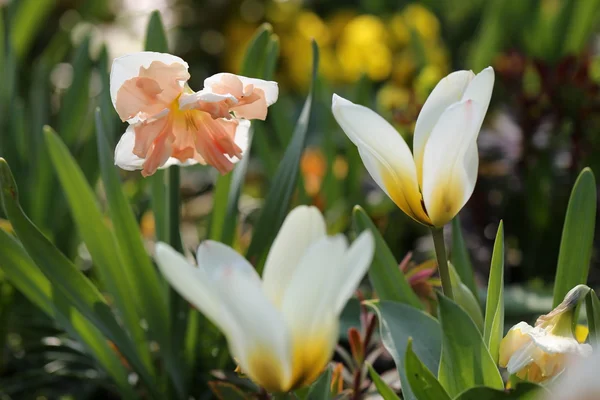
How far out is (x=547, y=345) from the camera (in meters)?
0.59

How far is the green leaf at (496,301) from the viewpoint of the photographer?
2.19ft

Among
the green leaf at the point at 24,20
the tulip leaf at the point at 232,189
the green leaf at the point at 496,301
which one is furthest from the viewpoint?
the green leaf at the point at 24,20

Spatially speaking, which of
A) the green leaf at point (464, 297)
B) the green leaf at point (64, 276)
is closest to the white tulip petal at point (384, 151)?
the green leaf at point (464, 297)

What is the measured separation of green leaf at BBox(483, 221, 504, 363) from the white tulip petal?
0.08m

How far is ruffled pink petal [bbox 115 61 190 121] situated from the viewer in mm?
629

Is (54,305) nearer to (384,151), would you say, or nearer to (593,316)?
(384,151)

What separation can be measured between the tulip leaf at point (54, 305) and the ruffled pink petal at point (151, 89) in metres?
0.25

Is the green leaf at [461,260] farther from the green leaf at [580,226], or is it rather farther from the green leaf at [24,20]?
the green leaf at [24,20]

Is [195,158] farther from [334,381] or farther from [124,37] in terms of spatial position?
[124,37]

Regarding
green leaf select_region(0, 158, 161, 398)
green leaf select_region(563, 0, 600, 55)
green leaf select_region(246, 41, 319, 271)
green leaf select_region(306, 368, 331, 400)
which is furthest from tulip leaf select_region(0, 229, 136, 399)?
green leaf select_region(563, 0, 600, 55)

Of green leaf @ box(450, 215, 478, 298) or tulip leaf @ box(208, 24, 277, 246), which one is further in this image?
tulip leaf @ box(208, 24, 277, 246)

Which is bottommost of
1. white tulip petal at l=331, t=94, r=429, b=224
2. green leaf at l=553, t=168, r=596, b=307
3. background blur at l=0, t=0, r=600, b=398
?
background blur at l=0, t=0, r=600, b=398

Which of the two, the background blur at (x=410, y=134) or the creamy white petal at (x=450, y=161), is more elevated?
the creamy white petal at (x=450, y=161)

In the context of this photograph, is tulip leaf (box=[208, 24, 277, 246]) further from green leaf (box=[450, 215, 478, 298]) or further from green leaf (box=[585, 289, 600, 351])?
green leaf (box=[585, 289, 600, 351])
